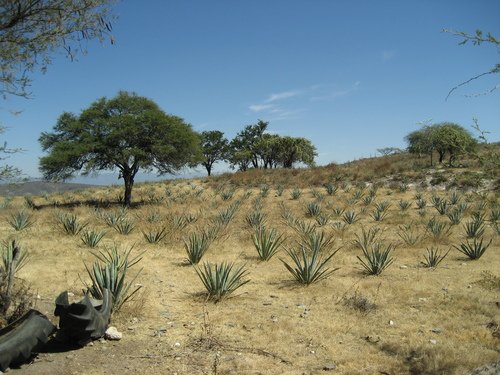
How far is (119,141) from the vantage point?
21391 millimetres

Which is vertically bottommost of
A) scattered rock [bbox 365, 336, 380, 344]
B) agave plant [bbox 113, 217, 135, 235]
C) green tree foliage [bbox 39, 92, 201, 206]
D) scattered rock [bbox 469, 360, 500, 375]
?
scattered rock [bbox 365, 336, 380, 344]

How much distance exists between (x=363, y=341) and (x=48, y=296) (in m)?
4.60

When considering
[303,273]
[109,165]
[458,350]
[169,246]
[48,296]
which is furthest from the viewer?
[109,165]

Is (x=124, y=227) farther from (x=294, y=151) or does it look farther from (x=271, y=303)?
(x=294, y=151)

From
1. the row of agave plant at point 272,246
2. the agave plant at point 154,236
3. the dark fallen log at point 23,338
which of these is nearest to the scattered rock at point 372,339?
the row of agave plant at point 272,246

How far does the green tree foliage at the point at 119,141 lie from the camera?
21.0m

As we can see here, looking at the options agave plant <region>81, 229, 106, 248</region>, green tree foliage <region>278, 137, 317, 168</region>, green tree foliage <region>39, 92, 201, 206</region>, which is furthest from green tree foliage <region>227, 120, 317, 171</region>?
agave plant <region>81, 229, 106, 248</region>

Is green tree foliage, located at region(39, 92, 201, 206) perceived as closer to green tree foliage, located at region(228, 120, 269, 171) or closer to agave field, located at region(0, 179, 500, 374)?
agave field, located at region(0, 179, 500, 374)

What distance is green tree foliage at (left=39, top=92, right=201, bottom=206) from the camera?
21.0 m

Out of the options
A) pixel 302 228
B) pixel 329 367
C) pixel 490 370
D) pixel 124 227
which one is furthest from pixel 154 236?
pixel 490 370

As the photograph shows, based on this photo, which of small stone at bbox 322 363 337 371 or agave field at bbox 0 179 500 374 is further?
agave field at bbox 0 179 500 374

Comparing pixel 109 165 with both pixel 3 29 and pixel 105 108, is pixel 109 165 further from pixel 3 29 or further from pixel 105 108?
pixel 3 29

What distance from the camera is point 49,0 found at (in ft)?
17.9

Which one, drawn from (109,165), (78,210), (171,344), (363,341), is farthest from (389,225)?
(109,165)
